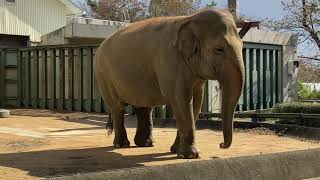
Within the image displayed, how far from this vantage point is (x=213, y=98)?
62.7 ft

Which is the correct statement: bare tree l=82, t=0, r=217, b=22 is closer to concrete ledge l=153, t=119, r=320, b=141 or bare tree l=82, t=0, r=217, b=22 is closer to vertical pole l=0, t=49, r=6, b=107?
vertical pole l=0, t=49, r=6, b=107

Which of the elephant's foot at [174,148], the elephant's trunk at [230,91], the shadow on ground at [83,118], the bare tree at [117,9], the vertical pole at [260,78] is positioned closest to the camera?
the elephant's trunk at [230,91]

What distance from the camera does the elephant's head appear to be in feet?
24.3

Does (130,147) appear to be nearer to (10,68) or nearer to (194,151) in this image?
(194,151)

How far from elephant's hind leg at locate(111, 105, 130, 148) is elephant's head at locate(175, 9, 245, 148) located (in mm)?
2267

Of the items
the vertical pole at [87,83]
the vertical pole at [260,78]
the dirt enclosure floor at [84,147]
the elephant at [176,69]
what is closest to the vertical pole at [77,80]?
the vertical pole at [87,83]

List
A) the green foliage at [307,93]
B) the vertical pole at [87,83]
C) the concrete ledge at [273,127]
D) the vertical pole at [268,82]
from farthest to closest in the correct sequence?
the green foliage at [307,93], the vertical pole at [268,82], the vertical pole at [87,83], the concrete ledge at [273,127]

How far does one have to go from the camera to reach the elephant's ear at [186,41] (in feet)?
26.1

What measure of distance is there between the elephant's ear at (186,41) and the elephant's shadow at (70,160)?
5.20 ft

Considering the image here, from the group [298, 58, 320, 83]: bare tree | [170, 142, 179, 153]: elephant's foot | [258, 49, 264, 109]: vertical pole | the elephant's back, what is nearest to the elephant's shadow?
[170, 142, 179, 153]: elephant's foot

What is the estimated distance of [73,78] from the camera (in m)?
19.9

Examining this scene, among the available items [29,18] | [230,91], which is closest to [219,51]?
[230,91]

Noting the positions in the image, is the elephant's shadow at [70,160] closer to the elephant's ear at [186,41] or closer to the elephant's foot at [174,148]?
the elephant's foot at [174,148]

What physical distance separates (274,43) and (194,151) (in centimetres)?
1481
